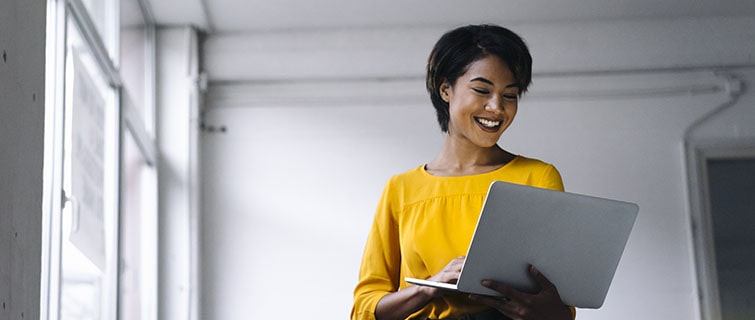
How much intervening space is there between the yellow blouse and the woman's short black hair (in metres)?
0.16

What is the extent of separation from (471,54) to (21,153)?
84 cm

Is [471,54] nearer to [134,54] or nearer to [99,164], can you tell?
[99,164]

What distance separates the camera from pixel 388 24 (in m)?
5.40

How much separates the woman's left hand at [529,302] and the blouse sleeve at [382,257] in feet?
0.87

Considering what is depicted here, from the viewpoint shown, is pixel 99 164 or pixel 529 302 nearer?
pixel 529 302

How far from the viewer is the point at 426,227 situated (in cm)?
210

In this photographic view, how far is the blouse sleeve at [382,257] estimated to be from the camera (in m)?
2.21

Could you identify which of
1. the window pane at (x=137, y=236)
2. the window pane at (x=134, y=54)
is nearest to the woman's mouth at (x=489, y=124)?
the window pane at (x=137, y=236)

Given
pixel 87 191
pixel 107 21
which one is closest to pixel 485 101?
pixel 87 191

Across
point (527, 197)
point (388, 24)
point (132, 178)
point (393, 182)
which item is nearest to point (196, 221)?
point (132, 178)

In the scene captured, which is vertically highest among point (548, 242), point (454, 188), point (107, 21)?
point (107, 21)

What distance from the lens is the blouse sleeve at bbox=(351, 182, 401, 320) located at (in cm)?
221

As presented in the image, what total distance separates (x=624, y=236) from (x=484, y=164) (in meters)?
0.30

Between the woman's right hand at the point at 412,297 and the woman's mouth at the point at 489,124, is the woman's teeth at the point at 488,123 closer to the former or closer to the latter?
the woman's mouth at the point at 489,124
